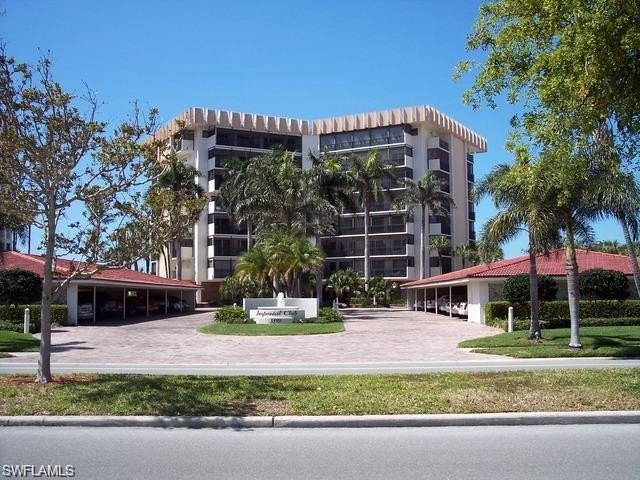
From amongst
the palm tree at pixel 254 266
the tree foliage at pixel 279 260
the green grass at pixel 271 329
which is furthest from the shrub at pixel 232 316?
the tree foliage at pixel 279 260

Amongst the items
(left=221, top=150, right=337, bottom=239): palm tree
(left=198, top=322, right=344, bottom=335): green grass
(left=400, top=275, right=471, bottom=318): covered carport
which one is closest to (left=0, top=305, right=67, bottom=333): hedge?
(left=198, top=322, right=344, bottom=335): green grass

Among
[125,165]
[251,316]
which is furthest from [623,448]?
[251,316]

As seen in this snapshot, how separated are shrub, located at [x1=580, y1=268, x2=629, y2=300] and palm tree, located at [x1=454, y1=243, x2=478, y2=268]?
42183mm

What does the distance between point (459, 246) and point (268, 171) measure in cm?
3567

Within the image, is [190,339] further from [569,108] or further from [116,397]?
[569,108]

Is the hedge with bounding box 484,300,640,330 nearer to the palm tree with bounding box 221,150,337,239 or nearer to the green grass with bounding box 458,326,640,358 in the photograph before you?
the green grass with bounding box 458,326,640,358

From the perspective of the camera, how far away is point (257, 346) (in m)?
25.7

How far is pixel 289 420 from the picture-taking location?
343 inches

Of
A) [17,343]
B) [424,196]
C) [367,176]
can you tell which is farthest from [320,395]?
[424,196]

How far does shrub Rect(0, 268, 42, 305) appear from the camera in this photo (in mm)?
33469

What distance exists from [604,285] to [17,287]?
3082 cm

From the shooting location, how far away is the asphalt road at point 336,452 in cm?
673
